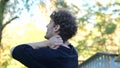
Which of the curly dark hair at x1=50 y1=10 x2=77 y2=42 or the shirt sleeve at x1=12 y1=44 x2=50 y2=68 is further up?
the curly dark hair at x1=50 y1=10 x2=77 y2=42

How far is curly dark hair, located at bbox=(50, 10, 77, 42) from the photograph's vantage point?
2.92 m

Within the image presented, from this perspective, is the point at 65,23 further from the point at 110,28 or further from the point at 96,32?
the point at 96,32

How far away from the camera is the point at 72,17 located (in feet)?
9.68

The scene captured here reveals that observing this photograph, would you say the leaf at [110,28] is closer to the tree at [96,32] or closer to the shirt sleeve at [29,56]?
the tree at [96,32]

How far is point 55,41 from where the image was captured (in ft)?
9.33

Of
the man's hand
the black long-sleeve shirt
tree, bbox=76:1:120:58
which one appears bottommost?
tree, bbox=76:1:120:58

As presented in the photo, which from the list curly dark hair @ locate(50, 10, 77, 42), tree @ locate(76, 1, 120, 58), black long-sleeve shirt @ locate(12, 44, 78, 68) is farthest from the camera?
tree @ locate(76, 1, 120, 58)

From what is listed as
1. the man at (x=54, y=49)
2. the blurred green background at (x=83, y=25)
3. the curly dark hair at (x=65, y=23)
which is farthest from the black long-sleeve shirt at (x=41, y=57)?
the blurred green background at (x=83, y=25)

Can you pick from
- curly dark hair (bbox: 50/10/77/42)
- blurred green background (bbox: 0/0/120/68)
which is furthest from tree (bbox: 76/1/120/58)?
curly dark hair (bbox: 50/10/77/42)

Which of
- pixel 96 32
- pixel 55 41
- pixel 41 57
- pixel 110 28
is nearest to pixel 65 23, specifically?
pixel 55 41

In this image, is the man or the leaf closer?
the man

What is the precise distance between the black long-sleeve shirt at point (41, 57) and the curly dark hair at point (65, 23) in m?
0.13

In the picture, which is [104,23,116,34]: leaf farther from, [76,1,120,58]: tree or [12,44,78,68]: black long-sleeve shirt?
[12,44,78,68]: black long-sleeve shirt

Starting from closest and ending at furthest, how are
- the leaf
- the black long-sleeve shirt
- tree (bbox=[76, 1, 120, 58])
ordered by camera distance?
the black long-sleeve shirt → the leaf → tree (bbox=[76, 1, 120, 58])
